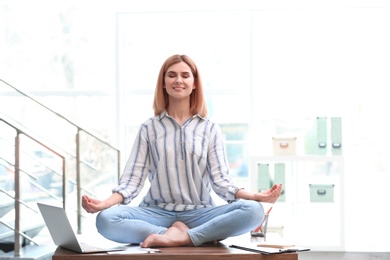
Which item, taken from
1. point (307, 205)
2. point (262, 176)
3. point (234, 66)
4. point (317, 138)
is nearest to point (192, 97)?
point (262, 176)

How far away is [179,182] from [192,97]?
0.41 m

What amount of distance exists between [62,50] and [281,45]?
163 cm

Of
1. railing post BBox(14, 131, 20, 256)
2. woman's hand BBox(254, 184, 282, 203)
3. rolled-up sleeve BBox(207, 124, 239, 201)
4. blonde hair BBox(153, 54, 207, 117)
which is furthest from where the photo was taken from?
railing post BBox(14, 131, 20, 256)

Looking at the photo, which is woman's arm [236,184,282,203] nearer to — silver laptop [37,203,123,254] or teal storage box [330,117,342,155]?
silver laptop [37,203,123,254]

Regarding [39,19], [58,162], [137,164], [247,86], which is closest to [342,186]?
[247,86]

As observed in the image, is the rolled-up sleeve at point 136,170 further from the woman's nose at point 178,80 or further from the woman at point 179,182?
the woman's nose at point 178,80

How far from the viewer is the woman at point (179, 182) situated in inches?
113

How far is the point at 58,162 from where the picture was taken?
5215mm

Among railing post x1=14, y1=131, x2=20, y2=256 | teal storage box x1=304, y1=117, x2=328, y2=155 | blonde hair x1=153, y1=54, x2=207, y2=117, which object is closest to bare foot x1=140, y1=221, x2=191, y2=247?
blonde hair x1=153, y1=54, x2=207, y2=117

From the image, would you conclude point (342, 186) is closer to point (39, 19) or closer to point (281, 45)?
point (281, 45)

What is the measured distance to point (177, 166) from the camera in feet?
10.1

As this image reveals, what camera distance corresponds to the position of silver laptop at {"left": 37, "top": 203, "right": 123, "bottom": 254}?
267cm

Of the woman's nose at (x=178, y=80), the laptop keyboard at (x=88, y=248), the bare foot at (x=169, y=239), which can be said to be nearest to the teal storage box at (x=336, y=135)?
the woman's nose at (x=178, y=80)

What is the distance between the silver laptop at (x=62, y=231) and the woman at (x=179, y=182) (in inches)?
5.8
